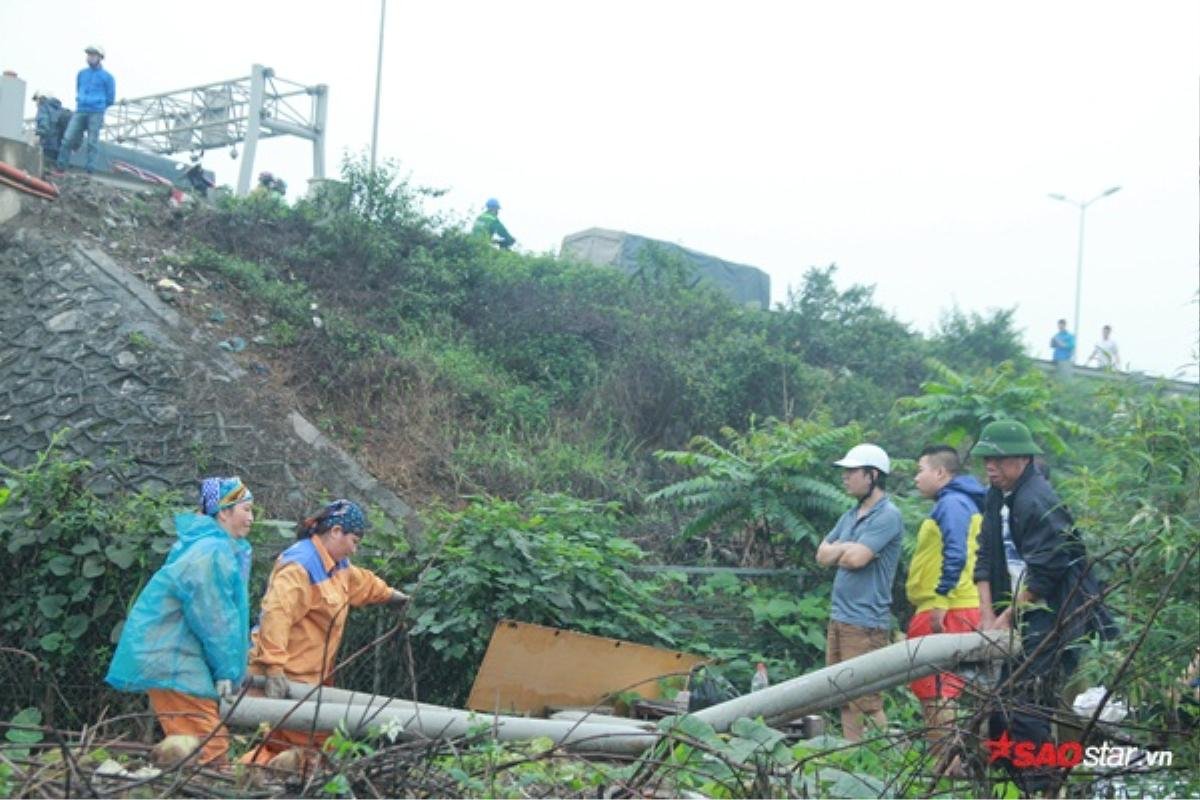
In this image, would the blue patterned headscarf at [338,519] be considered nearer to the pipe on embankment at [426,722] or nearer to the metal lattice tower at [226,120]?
the pipe on embankment at [426,722]

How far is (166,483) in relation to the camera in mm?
12039

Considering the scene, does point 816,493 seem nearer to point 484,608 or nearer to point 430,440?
point 484,608

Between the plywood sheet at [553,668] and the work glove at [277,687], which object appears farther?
the plywood sheet at [553,668]

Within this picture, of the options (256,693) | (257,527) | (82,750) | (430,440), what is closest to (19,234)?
(430,440)

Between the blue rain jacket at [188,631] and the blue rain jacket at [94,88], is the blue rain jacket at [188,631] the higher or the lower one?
the lower one

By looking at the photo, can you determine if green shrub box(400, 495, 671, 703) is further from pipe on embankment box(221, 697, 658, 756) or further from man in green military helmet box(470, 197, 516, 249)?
man in green military helmet box(470, 197, 516, 249)

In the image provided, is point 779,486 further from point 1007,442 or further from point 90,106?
point 90,106

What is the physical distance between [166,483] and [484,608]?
436 cm

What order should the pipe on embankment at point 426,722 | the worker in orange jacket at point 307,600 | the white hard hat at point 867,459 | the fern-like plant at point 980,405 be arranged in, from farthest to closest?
the fern-like plant at point 980,405 < the white hard hat at point 867,459 < the worker in orange jacket at point 307,600 < the pipe on embankment at point 426,722

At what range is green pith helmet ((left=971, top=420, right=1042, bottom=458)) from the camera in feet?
22.4

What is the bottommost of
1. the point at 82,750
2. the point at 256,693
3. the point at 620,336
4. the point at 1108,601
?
the point at 256,693

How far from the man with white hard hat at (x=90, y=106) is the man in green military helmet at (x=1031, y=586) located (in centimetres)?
1480

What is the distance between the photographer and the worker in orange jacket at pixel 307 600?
712 centimetres

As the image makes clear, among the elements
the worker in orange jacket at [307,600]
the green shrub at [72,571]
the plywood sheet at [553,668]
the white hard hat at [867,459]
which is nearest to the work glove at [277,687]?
the worker in orange jacket at [307,600]
